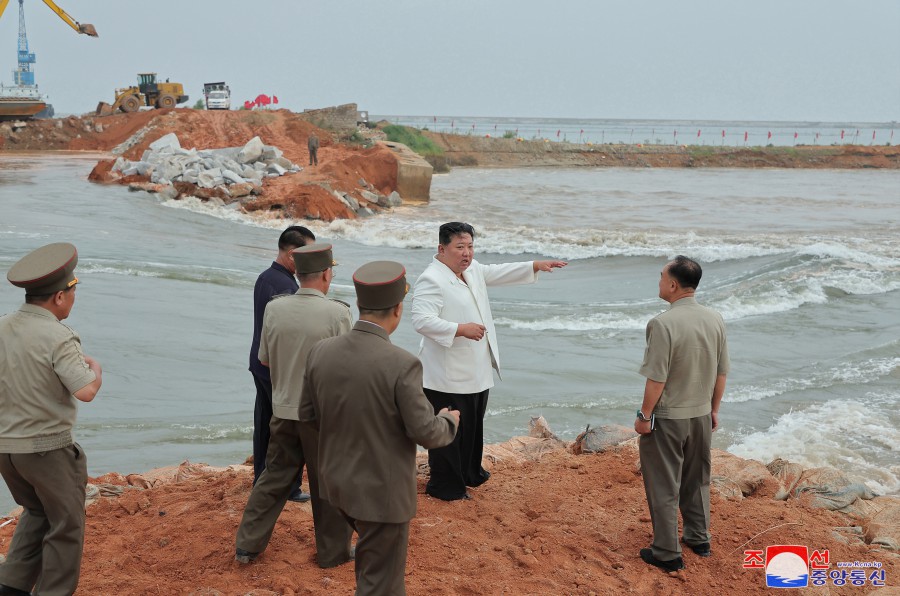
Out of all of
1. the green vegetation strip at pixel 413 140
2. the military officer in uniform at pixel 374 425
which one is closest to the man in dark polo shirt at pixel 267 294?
the military officer in uniform at pixel 374 425

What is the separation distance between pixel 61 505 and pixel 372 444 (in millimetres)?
1433

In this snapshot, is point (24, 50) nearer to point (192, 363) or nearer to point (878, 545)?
point (192, 363)

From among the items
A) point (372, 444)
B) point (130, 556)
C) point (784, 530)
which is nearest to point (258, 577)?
point (130, 556)

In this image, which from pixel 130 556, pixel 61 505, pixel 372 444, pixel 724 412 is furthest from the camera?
pixel 724 412

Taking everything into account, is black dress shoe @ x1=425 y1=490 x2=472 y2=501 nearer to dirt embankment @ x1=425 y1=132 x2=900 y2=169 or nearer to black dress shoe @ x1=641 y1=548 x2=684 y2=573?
black dress shoe @ x1=641 y1=548 x2=684 y2=573

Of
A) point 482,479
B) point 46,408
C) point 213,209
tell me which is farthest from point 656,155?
point 46,408

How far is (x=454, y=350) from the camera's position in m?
4.95

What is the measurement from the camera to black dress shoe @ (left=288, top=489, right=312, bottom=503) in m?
5.03

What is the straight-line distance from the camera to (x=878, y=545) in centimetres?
479

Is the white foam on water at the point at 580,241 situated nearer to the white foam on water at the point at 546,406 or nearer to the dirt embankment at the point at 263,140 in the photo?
the dirt embankment at the point at 263,140

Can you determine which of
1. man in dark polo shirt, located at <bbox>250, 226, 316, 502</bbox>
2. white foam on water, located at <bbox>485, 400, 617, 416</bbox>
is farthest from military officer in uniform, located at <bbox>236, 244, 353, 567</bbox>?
white foam on water, located at <bbox>485, 400, 617, 416</bbox>

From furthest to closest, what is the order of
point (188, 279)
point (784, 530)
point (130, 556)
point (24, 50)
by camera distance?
1. point (24, 50)
2. point (188, 279)
3. point (784, 530)
4. point (130, 556)

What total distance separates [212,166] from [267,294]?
83.6 feet

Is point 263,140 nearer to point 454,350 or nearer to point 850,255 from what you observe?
point 850,255
